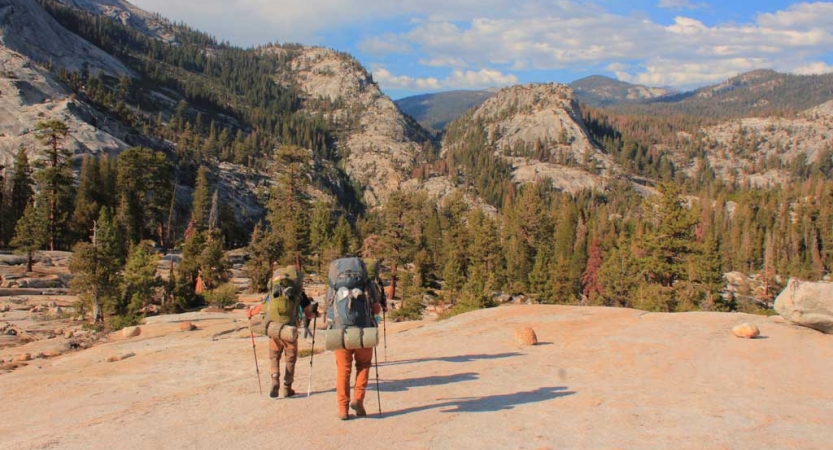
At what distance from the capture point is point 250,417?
8109mm

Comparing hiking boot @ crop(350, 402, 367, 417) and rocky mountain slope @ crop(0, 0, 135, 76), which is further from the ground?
rocky mountain slope @ crop(0, 0, 135, 76)

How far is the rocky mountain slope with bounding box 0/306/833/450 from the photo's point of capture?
23.8 feet

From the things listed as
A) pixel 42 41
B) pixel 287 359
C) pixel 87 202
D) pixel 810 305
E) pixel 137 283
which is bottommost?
pixel 137 283

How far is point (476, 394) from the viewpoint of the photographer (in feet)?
31.2

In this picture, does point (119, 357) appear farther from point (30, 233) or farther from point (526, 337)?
point (30, 233)

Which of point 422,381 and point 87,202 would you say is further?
point 87,202

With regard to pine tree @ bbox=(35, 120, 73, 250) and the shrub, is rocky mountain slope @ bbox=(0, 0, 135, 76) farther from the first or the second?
the shrub

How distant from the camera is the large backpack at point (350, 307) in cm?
778

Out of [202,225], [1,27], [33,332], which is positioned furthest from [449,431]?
[1,27]

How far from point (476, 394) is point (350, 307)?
318cm

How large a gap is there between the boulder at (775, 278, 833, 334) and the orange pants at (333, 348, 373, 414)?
1431 cm

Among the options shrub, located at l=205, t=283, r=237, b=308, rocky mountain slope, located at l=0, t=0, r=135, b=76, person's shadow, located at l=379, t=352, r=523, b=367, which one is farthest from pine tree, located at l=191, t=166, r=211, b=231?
rocky mountain slope, located at l=0, t=0, r=135, b=76

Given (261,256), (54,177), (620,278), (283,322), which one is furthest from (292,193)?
(283,322)

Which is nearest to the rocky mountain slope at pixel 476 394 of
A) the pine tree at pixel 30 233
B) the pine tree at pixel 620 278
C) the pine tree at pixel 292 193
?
the pine tree at pixel 30 233
